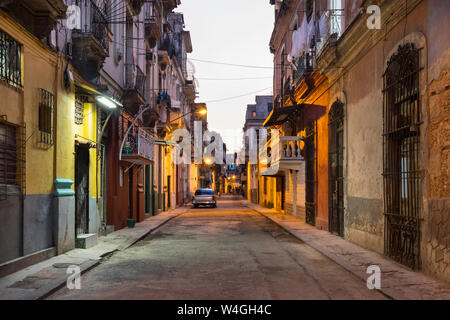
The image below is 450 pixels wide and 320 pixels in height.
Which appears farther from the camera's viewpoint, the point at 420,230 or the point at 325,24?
the point at 325,24

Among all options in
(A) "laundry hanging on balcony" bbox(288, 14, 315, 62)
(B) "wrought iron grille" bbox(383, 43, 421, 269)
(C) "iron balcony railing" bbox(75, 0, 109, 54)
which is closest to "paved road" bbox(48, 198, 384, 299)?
(B) "wrought iron grille" bbox(383, 43, 421, 269)

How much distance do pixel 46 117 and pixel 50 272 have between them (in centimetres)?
366

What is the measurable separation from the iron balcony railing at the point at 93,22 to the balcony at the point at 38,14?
2388mm

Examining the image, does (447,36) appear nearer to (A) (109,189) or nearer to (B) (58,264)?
(B) (58,264)

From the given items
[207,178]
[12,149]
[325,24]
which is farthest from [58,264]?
[207,178]

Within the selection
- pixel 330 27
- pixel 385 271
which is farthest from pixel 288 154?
pixel 385 271

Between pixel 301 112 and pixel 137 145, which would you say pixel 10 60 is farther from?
pixel 301 112

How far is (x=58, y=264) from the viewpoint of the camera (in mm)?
9117

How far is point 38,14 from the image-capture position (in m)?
9.23

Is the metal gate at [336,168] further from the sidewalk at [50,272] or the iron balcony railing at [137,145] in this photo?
the iron balcony railing at [137,145]

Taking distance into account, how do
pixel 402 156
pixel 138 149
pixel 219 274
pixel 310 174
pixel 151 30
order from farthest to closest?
1. pixel 151 30
2. pixel 310 174
3. pixel 138 149
4. pixel 402 156
5. pixel 219 274

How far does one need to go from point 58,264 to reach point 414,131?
7764mm

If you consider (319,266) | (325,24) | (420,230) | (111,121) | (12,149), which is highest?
(325,24)
